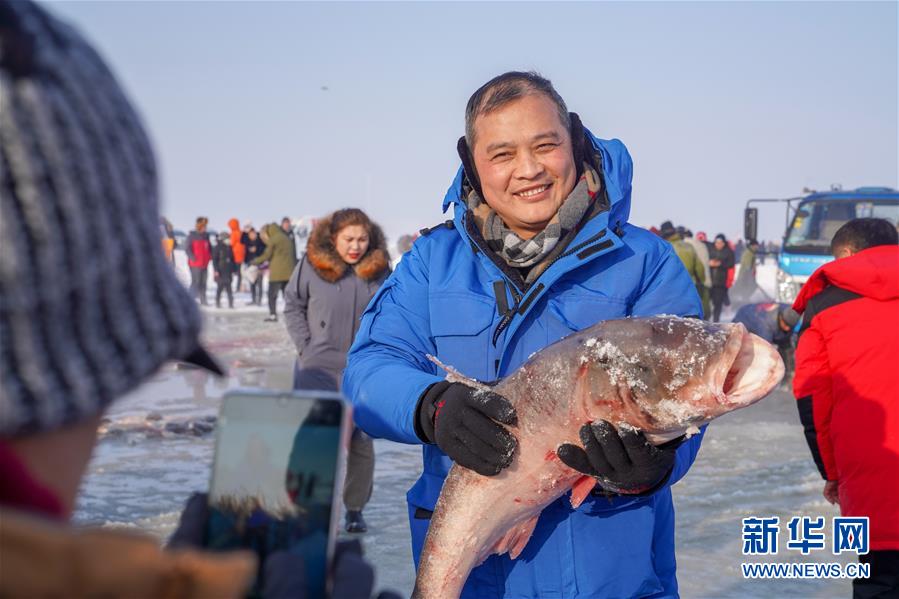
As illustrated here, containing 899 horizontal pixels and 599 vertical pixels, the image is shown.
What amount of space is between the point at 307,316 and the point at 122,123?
632 centimetres

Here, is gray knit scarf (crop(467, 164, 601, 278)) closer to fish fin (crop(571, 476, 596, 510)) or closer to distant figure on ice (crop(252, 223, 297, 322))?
fish fin (crop(571, 476, 596, 510))

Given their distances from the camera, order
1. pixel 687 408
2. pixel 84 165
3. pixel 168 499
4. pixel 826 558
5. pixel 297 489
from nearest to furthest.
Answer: pixel 84 165
pixel 297 489
pixel 687 408
pixel 826 558
pixel 168 499

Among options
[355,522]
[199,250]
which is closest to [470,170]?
[355,522]

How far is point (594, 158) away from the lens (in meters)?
3.17

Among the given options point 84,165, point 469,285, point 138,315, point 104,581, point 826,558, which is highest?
point 84,165

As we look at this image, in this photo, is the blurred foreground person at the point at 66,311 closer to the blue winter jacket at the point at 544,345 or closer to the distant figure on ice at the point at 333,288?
the blue winter jacket at the point at 544,345

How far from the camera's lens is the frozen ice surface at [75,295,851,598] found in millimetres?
5918

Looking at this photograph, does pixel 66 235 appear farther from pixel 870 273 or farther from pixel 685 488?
pixel 685 488

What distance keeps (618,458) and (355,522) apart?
4.26 m

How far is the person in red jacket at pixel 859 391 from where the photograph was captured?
4352 millimetres

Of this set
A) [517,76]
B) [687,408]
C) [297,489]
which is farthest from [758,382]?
[297,489]

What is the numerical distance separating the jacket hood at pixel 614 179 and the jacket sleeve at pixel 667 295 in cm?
18

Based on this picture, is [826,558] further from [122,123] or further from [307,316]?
[122,123]

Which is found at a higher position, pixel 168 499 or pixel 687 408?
pixel 687 408
